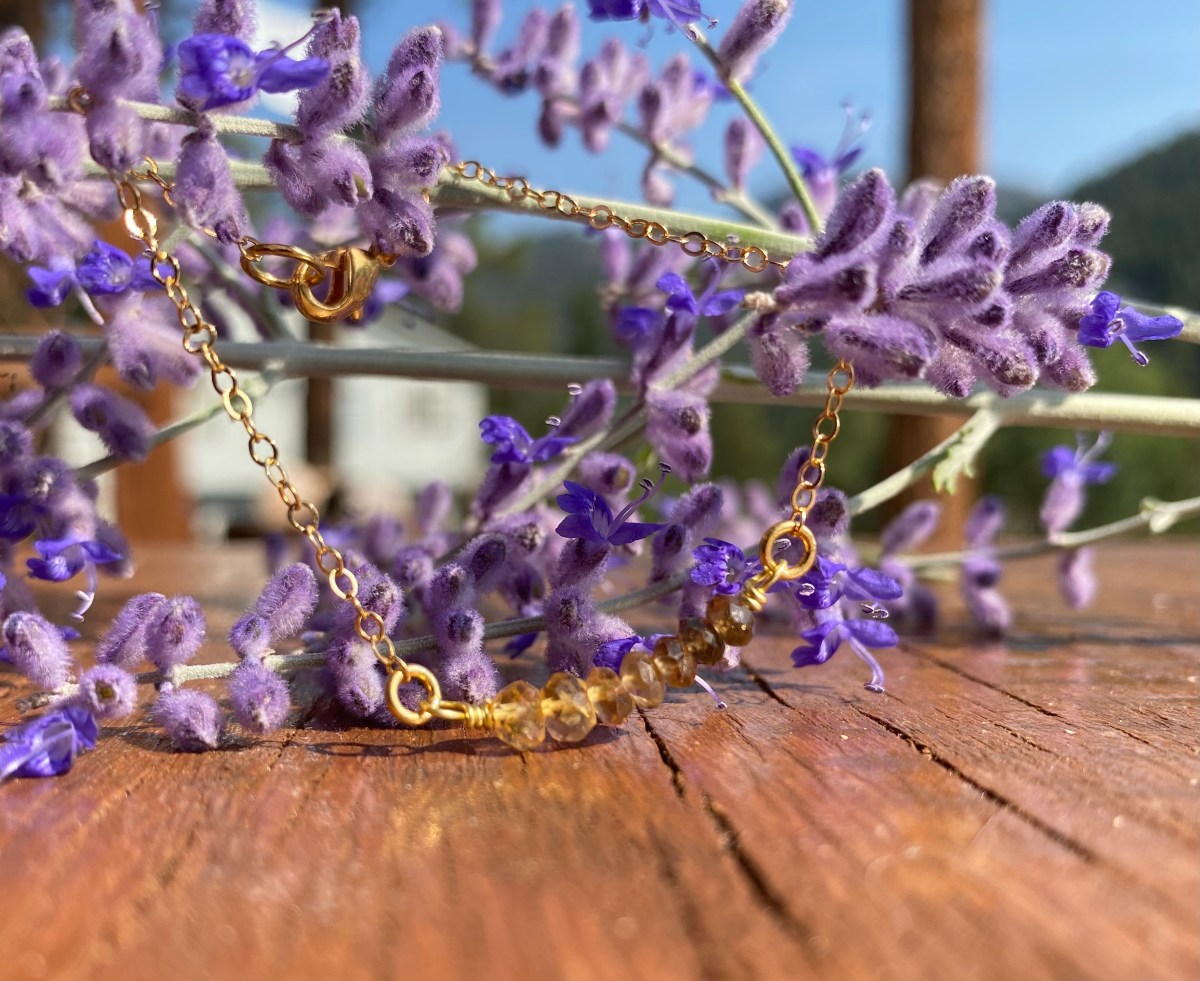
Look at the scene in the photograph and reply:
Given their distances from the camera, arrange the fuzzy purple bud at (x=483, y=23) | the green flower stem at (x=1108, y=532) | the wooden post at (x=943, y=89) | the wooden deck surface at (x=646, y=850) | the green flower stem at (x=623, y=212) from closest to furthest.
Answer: the wooden deck surface at (x=646, y=850) < the green flower stem at (x=623, y=212) < the green flower stem at (x=1108, y=532) < the fuzzy purple bud at (x=483, y=23) < the wooden post at (x=943, y=89)

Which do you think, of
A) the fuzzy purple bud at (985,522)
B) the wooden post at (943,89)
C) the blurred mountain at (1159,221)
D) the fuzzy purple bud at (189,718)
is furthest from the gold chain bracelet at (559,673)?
the blurred mountain at (1159,221)

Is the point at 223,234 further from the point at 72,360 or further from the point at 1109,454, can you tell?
the point at 1109,454

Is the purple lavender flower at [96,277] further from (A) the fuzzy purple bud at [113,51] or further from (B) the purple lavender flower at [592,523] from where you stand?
(B) the purple lavender flower at [592,523]

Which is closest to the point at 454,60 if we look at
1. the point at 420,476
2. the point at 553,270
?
the point at 420,476

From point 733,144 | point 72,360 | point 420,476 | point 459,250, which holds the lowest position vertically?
point 420,476

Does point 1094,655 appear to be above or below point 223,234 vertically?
below
